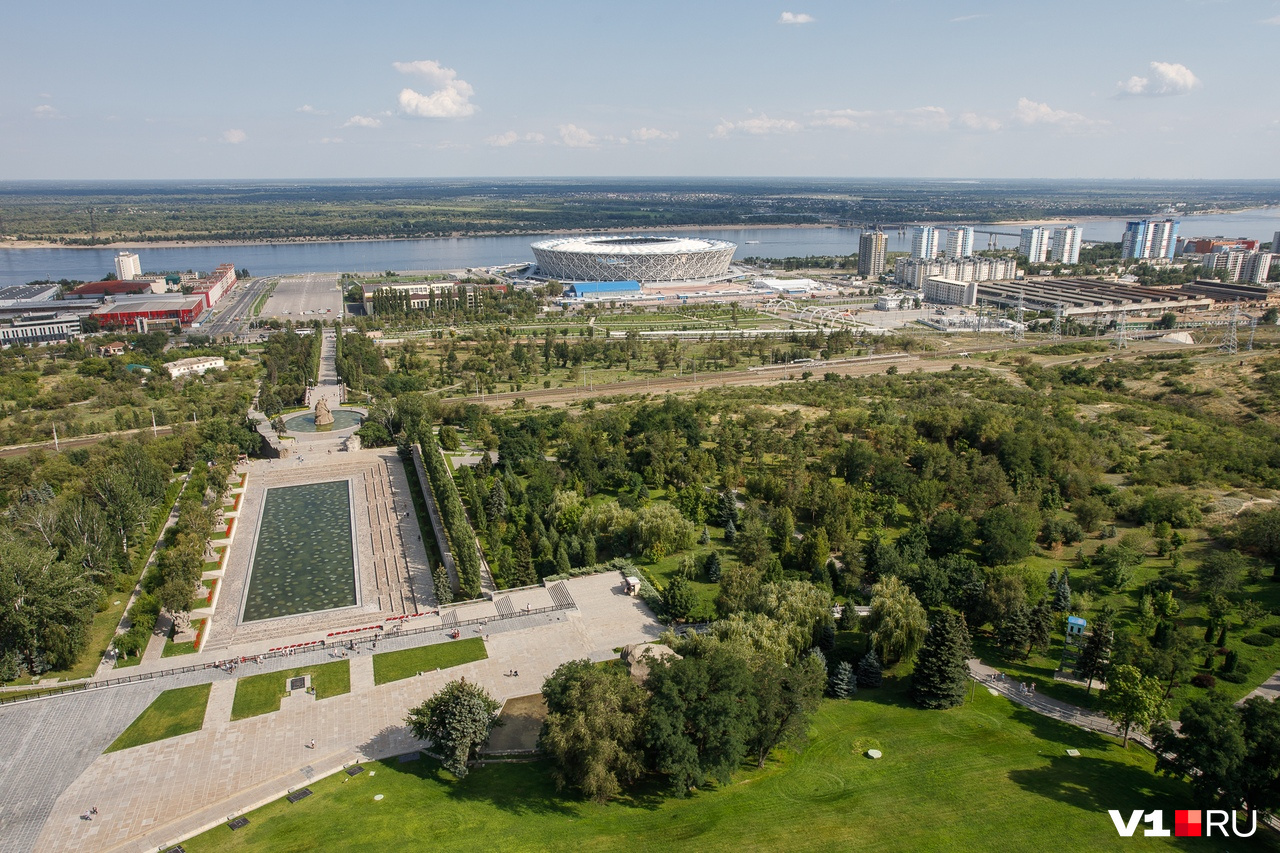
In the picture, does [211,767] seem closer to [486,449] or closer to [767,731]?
[767,731]


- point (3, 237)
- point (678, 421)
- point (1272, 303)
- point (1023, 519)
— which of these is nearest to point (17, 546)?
point (678, 421)

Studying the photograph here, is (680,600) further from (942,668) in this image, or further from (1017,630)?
(1017,630)

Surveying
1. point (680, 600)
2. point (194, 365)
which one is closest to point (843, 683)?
point (680, 600)

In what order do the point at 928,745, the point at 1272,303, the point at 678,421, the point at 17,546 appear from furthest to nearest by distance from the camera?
the point at 1272,303 → the point at 678,421 → the point at 17,546 → the point at 928,745

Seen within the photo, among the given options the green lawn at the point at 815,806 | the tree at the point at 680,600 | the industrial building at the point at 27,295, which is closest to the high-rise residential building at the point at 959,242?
the tree at the point at 680,600

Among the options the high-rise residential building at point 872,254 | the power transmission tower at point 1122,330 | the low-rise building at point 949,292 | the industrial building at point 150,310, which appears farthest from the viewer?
the high-rise residential building at point 872,254

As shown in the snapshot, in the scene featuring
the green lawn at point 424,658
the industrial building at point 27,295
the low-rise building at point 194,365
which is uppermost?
the industrial building at point 27,295

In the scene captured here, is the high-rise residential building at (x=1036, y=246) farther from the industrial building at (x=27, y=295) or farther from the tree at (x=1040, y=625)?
the industrial building at (x=27, y=295)
